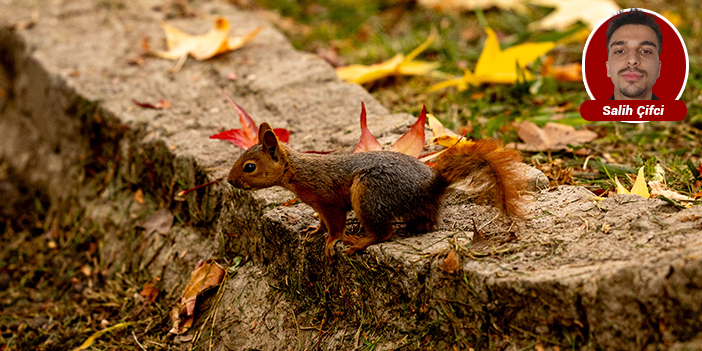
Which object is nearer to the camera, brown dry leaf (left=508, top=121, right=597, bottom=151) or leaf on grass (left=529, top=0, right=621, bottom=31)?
brown dry leaf (left=508, top=121, right=597, bottom=151)

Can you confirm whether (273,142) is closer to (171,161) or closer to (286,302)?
(286,302)

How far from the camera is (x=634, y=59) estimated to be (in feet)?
8.11

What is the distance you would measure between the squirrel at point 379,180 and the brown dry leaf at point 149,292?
3.52 ft

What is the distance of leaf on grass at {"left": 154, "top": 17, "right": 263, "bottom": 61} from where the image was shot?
13.8ft

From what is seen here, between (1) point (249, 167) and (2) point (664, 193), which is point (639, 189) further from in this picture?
(1) point (249, 167)

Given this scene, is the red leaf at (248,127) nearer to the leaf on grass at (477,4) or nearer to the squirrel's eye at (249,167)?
the squirrel's eye at (249,167)

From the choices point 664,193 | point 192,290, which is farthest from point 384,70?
point 664,193

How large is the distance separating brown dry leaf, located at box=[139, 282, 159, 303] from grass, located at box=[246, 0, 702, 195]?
177cm

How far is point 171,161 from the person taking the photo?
10.4ft

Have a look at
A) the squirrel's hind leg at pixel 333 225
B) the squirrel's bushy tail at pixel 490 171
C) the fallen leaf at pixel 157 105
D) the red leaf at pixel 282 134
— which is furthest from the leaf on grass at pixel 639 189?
the fallen leaf at pixel 157 105

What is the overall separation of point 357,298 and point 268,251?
21.4 inches

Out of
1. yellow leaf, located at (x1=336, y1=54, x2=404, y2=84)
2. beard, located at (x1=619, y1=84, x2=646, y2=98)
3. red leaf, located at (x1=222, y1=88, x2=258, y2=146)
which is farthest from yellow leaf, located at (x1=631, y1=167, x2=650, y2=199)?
yellow leaf, located at (x1=336, y1=54, x2=404, y2=84)

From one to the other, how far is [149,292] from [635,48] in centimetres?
256

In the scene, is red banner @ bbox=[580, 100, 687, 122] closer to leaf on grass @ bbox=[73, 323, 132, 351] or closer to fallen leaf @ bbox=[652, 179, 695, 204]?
fallen leaf @ bbox=[652, 179, 695, 204]
